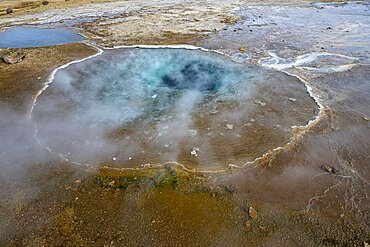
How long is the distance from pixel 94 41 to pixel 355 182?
16699mm

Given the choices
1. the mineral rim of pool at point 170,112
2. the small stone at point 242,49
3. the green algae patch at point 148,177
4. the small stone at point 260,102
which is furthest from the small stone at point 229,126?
the small stone at point 242,49

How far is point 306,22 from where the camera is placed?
23234mm

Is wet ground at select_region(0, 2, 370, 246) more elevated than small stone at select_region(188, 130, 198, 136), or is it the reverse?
small stone at select_region(188, 130, 198, 136)

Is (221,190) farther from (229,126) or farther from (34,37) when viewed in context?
(34,37)

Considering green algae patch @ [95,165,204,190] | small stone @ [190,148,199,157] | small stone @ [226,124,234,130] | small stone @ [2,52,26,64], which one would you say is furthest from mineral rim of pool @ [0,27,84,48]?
small stone @ [190,148,199,157]

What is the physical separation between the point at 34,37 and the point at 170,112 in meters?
15.5

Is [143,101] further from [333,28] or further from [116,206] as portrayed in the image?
[333,28]

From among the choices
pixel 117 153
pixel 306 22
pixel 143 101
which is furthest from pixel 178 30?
pixel 117 153

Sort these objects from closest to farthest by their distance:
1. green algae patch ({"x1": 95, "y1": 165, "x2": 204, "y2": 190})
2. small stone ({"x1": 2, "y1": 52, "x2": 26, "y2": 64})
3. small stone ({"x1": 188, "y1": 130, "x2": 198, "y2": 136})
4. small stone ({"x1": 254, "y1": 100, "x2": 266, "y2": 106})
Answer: green algae patch ({"x1": 95, "y1": 165, "x2": 204, "y2": 190}) < small stone ({"x1": 188, "y1": 130, "x2": 198, "y2": 136}) < small stone ({"x1": 254, "y1": 100, "x2": 266, "y2": 106}) < small stone ({"x1": 2, "y1": 52, "x2": 26, "y2": 64})

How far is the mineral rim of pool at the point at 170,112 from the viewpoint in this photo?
9.09 m

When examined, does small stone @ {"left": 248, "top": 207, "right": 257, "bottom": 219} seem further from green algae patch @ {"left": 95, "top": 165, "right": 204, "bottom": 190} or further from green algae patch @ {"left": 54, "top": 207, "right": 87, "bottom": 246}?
green algae patch @ {"left": 54, "top": 207, "right": 87, "bottom": 246}

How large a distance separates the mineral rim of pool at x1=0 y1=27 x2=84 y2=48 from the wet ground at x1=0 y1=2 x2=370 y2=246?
8.92 meters

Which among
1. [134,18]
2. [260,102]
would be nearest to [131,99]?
[260,102]

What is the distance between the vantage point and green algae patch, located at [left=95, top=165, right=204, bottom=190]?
7.84 m
